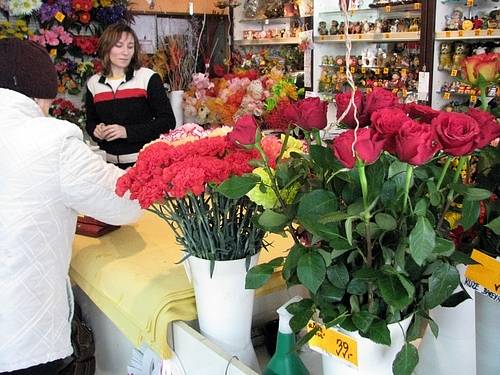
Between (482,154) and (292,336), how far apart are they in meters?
0.46

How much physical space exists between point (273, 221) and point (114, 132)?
203cm

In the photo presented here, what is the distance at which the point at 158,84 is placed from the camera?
282 cm

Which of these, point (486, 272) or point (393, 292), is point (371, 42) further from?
point (393, 292)

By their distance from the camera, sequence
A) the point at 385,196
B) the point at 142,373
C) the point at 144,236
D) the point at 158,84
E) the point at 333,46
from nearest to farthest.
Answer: the point at 385,196
the point at 142,373
the point at 144,236
the point at 158,84
the point at 333,46

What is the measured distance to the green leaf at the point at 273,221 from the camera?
847 mm

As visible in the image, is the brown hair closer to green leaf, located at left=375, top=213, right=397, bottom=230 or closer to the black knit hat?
the black knit hat

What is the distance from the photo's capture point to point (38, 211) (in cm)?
135

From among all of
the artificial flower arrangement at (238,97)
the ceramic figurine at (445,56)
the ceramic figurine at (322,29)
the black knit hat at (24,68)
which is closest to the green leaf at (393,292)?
the black knit hat at (24,68)

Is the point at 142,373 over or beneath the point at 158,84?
beneath

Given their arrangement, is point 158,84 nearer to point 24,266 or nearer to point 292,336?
point 24,266

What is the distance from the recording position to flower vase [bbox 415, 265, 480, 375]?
3.01 feet

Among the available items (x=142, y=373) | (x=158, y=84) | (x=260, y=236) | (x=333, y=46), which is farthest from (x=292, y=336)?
(x=333, y=46)

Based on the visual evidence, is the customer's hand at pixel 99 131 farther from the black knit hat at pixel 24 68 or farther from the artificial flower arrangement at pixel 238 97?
the black knit hat at pixel 24 68

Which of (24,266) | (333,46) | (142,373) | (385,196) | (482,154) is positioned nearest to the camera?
(385,196)
